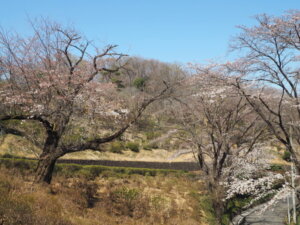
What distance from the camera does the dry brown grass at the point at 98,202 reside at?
5.97m

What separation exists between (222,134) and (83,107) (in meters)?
5.50

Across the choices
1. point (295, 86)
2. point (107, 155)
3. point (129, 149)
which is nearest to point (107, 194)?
point (295, 86)

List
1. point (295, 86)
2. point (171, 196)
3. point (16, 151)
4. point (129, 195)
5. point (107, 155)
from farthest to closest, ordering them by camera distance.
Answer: point (107, 155), point (16, 151), point (171, 196), point (129, 195), point (295, 86)

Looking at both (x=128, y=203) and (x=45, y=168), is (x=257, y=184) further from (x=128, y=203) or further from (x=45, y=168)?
(x=45, y=168)

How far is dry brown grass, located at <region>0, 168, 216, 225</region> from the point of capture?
5974mm

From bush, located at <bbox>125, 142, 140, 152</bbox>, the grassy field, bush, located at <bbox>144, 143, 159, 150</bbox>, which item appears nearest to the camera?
the grassy field

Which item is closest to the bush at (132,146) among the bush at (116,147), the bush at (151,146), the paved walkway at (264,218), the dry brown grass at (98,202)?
the bush at (116,147)

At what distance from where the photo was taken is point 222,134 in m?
10.7

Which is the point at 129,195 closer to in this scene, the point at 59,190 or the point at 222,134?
the point at 59,190

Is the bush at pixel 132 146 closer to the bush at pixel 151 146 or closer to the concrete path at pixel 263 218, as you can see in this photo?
the bush at pixel 151 146

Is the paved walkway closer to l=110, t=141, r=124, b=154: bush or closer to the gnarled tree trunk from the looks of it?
the gnarled tree trunk

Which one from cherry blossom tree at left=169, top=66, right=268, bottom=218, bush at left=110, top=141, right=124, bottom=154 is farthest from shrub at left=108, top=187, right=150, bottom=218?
bush at left=110, top=141, right=124, bottom=154

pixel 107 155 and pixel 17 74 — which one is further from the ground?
pixel 17 74

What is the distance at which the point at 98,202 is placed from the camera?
1026cm
